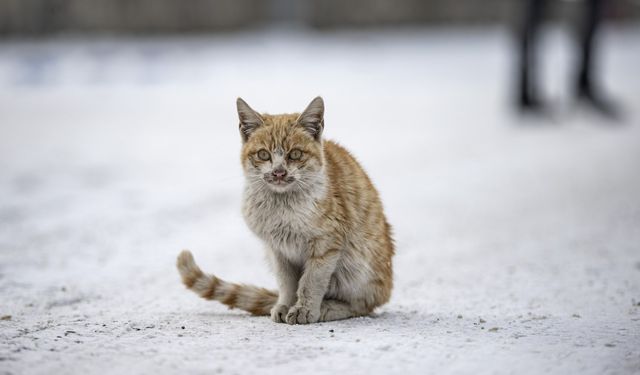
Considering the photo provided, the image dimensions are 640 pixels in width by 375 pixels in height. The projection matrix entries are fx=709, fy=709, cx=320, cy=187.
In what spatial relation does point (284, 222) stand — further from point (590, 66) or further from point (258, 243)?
point (590, 66)

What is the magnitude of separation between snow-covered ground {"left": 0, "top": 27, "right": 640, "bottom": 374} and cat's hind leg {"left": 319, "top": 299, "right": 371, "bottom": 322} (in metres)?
0.07

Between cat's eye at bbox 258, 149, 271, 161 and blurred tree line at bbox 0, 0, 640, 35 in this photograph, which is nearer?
cat's eye at bbox 258, 149, 271, 161

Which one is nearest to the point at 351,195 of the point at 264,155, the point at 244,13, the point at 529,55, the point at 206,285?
the point at 264,155

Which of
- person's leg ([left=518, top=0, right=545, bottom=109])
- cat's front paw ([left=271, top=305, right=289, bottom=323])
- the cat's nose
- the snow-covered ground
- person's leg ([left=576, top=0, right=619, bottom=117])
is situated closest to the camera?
the snow-covered ground

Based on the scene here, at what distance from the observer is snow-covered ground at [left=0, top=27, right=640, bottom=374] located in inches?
114

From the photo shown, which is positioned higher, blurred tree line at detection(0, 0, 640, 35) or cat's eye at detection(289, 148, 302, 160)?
blurred tree line at detection(0, 0, 640, 35)

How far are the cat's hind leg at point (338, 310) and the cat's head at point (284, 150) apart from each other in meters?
0.58

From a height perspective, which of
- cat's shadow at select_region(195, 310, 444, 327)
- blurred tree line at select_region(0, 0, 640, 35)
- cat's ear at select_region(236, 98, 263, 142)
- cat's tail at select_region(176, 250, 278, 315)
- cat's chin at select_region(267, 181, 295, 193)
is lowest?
cat's shadow at select_region(195, 310, 444, 327)

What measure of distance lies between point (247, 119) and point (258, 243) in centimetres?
193

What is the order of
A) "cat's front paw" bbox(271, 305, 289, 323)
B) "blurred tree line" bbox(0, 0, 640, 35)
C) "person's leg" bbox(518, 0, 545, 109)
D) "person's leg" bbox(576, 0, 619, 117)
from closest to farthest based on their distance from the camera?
"cat's front paw" bbox(271, 305, 289, 323)
"person's leg" bbox(518, 0, 545, 109)
"person's leg" bbox(576, 0, 619, 117)
"blurred tree line" bbox(0, 0, 640, 35)

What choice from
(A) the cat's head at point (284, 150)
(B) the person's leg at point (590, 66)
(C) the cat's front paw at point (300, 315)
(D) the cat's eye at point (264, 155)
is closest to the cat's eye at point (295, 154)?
(A) the cat's head at point (284, 150)

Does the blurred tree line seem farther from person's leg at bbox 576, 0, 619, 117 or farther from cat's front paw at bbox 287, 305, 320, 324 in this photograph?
cat's front paw at bbox 287, 305, 320, 324

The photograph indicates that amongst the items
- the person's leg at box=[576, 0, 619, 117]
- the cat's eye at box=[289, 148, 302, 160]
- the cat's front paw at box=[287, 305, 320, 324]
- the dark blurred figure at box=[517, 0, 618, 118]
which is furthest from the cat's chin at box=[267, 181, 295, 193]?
the person's leg at box=[576, 0, 619, 117]

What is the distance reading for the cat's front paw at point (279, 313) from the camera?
3297mm
